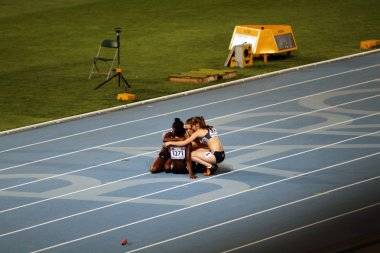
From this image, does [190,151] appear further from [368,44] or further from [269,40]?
[368,44]

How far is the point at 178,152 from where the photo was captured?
1606cm

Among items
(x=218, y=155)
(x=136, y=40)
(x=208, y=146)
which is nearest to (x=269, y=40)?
(x=136, y=40)

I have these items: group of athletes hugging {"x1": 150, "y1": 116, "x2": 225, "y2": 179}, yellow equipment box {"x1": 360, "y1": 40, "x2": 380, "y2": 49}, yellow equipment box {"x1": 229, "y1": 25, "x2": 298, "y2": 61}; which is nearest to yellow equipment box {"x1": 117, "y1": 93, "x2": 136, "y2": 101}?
yellow equipment box {"x1": 229, "y1": 25, "x2": 298, "y2": 61}

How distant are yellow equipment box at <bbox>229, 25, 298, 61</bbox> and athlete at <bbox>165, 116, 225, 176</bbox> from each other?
9.21 m

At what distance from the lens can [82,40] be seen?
1152 inches

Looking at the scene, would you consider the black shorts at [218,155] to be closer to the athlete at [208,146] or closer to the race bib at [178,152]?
the athlete at [208,146]

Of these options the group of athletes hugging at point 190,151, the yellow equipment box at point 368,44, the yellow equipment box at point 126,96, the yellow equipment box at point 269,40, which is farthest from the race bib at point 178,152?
the yellow equipment box at point 368,44

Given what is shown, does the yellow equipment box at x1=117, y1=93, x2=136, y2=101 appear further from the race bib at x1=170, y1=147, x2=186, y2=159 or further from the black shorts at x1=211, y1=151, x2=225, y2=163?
the black shorts at x1=211, y1=151, x2=225, y2=163

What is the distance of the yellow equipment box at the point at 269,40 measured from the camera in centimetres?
2536

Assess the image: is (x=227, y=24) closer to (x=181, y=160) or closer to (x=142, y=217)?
(x=181, y=160)

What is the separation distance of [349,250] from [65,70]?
15.9 meters

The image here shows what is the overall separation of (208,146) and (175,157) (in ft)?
1.68

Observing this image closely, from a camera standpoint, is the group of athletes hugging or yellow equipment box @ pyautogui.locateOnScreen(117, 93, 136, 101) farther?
yellow equipment box @ pyautogui.locateOnScreen(117, 93, 136, 101)

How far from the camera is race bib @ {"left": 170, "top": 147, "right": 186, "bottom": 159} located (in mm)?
16009
